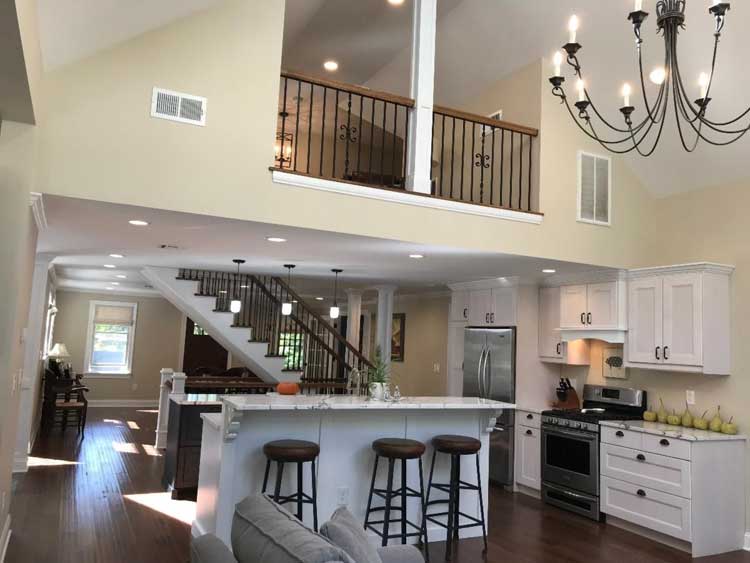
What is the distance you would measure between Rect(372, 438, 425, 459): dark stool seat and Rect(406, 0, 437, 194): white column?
82.1 inches

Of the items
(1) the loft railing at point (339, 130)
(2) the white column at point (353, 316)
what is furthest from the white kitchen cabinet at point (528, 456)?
(2) the white column at point (353, 316)

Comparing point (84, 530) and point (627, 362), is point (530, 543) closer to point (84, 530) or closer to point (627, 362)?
point (627, 362)

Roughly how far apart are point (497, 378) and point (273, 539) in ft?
17.4

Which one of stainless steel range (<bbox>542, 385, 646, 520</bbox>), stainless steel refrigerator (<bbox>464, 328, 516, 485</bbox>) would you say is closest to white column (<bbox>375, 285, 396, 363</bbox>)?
stainless steel refrigerator (<bbox>464, 328, 516, 485</bbox>)

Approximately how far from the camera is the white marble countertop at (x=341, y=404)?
4.18 metres

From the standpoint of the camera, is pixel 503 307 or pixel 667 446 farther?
pixel 503 307

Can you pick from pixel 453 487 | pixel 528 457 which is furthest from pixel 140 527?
pixel 528 457

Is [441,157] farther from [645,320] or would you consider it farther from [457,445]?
[457,445]

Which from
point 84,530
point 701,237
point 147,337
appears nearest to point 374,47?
point 701,237

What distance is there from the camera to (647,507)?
5.16 metres

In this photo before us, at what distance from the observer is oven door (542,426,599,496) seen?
568cm

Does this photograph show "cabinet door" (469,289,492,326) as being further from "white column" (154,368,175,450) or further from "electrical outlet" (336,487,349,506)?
"white column" (154,368,175,450)

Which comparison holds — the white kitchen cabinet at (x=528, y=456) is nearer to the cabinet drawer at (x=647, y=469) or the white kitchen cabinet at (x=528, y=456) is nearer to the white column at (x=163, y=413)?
the cabinet drawer at (x=647, y=469)

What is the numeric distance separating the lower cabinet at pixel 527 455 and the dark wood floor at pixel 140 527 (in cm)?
22
